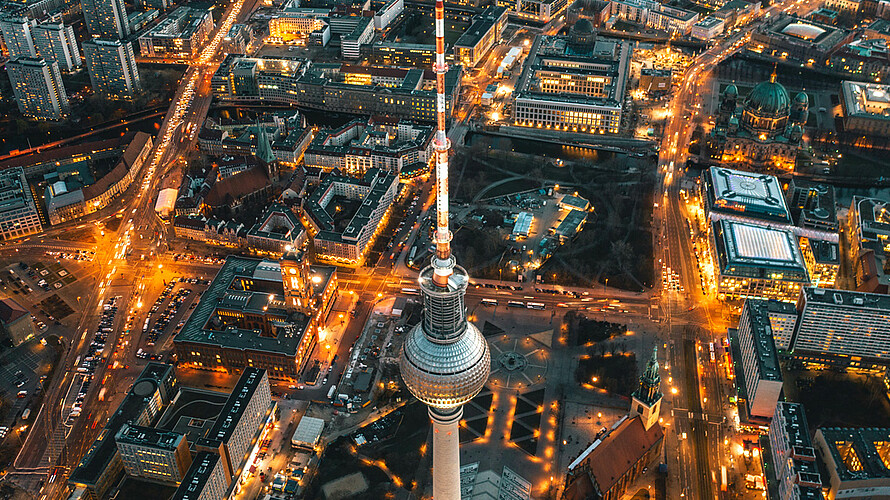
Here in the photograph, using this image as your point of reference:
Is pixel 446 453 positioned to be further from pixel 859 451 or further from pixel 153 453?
pixel 859 451

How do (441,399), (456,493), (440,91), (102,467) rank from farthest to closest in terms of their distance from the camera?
(102,467) → (456,493) → (441,399) → (440,91)

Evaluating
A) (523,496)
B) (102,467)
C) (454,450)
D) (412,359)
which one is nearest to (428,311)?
(412,359)

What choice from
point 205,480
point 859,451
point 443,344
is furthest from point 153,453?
point 859,451

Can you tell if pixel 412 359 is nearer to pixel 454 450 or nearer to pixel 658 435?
pixel 454 450

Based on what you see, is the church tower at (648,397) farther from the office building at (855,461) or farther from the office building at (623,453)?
the office building at (855,461)

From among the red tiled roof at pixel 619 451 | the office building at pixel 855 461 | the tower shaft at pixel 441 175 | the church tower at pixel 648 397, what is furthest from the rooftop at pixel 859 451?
the tower shaft at pixel 441 175
